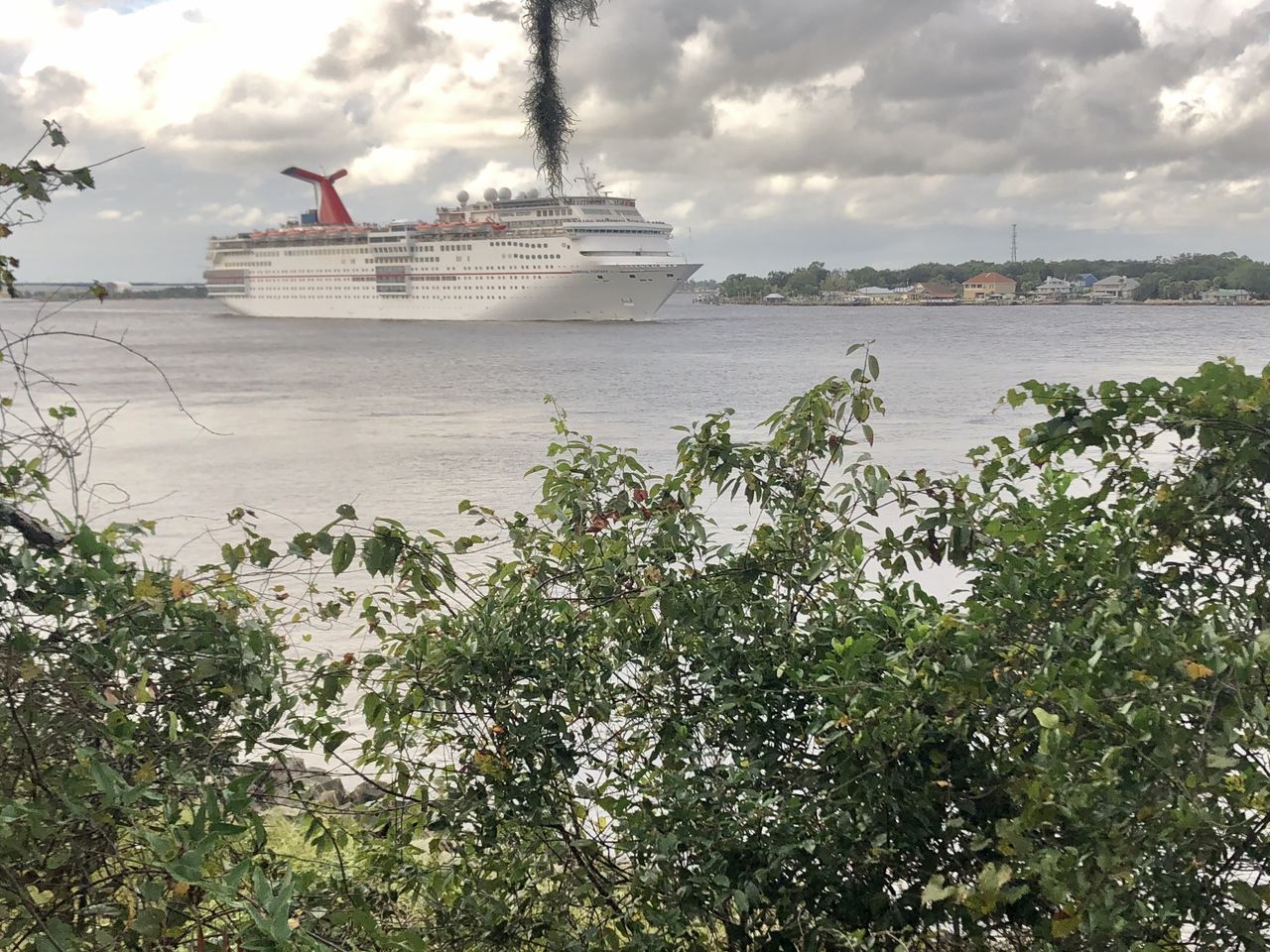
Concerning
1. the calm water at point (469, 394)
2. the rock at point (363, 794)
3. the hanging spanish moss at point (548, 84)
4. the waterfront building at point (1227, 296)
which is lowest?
the rock at point (363, 794)

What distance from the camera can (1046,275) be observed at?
4900 centimetres

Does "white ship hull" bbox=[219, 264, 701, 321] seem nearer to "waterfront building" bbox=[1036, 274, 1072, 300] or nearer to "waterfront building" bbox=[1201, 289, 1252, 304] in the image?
"waterfront building" bbox=[1036, 274, 1072, 300]

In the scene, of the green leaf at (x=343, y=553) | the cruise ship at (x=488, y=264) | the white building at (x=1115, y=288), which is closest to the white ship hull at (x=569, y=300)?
the cruise ship at (x=488, y=264)

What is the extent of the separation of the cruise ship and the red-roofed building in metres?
17.1

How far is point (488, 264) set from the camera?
42.6 metres

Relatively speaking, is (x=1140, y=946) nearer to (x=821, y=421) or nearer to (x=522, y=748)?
(x=522, y=748)

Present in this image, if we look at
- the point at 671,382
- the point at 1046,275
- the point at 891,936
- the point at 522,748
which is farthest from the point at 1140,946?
the point at 1046,275

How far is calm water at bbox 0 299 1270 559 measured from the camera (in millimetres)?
7953

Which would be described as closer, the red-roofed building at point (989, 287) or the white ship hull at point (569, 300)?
the white ship hull at point (569, 300)

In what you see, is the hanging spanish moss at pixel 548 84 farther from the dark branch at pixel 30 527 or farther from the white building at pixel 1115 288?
the white building at pixel 1115 288

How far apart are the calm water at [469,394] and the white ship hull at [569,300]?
11.1 feet

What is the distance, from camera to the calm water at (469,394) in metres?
7.95

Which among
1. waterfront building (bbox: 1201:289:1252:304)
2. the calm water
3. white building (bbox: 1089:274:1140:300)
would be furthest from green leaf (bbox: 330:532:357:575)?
white building (bbox: 1089:274:1140:300)

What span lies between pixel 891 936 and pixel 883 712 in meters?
0.28
